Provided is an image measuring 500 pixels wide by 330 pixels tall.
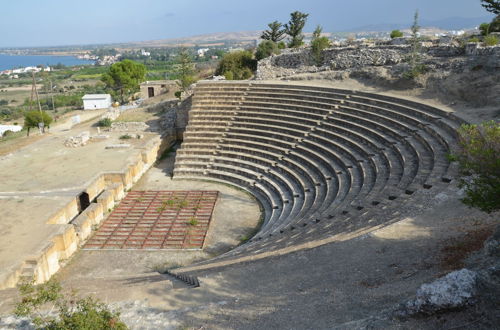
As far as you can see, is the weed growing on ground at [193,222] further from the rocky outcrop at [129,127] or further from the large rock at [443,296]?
the rocky outcrop at [129,127]

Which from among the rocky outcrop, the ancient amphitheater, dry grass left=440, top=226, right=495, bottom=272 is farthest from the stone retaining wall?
dry grass left=440, top=226, right=495, bottom=272

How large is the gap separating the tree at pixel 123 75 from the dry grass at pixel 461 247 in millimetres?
38824

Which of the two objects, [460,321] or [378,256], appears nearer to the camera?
[460,321]

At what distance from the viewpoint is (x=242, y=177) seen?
17.2m

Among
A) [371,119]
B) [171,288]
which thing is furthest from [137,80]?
[171,288]

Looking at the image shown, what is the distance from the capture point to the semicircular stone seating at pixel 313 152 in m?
10.1

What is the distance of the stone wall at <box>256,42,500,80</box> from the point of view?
60.1 feet

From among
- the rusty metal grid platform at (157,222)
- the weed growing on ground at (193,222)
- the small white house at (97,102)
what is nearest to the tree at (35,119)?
the small white house at (97,102)

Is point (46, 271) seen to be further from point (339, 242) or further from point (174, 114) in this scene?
point (174, 114)

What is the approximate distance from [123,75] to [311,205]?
33830 mm

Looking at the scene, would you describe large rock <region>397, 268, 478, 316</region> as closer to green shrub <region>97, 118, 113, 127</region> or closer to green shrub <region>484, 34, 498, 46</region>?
green shrub <region>484, 34, 498, 46</region>

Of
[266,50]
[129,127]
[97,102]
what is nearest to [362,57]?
[266,50]

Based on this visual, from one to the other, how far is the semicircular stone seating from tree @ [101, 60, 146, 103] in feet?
75.5

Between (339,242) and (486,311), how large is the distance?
355 cm
